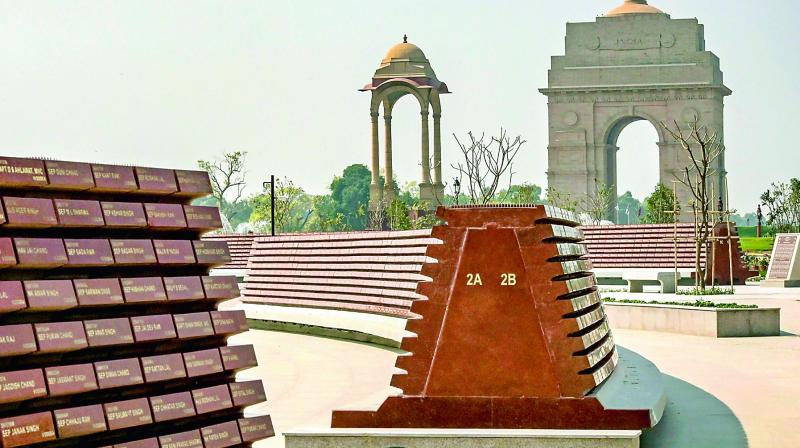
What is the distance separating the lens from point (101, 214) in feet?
27.7

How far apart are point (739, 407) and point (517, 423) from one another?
421 centimetres

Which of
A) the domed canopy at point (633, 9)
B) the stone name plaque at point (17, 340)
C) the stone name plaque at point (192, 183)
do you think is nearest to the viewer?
the stone name plaque at point (17, 340)

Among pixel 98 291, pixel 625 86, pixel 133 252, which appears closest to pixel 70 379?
pixel 98 291

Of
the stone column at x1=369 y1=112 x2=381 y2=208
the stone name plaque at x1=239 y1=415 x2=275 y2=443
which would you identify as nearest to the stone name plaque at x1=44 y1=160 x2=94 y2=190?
the stone name plaque at x1=239 y1=415 x2=275 y2=443

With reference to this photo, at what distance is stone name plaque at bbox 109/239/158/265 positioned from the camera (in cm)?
848

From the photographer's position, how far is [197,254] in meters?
9.02

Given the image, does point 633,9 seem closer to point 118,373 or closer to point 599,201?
point 599,201

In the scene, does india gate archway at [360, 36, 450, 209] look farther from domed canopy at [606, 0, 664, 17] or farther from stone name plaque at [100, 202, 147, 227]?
stone name plaque at [100, 202, 147, 227]

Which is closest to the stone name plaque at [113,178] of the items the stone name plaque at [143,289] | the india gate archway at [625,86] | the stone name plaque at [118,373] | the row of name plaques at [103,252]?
the row of name plaques at [103,252]

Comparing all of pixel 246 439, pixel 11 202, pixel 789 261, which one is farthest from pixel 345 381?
pixel 789 261

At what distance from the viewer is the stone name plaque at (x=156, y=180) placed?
872 cm

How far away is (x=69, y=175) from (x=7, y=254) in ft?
2.17

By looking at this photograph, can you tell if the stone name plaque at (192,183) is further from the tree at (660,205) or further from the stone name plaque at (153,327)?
the tree at (660,205)

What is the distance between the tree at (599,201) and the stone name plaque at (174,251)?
7617cm
